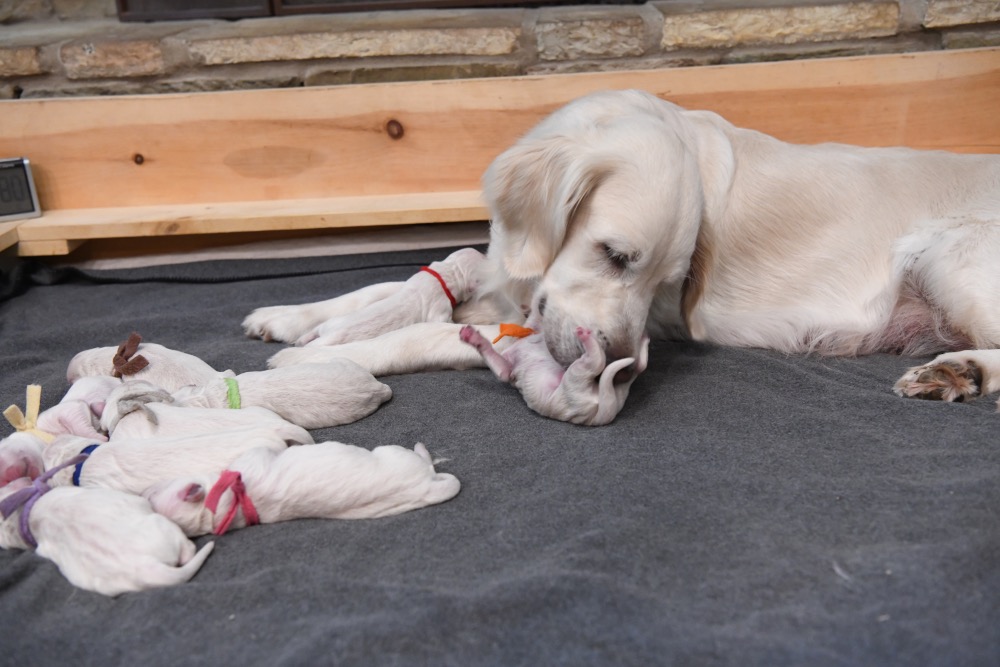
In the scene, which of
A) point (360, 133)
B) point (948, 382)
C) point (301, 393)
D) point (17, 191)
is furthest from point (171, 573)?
point (17, 191)

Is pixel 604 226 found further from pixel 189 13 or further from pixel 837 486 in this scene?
pixel 189 13

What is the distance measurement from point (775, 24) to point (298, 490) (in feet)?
8.06

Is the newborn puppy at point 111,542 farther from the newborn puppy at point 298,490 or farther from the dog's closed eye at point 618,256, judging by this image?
the dog's closed eye at point 618,256

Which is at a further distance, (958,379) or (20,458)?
(958,379)

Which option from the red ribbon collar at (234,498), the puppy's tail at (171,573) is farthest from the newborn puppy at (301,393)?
the puppy's tail at (171,573)

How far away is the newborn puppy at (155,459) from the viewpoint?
4.70 ft

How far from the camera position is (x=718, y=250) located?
2174 mm

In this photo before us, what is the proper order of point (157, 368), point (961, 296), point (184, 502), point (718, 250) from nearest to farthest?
point (184, 502) < point (157, 368) < point (961, 296) < point (718, 250)

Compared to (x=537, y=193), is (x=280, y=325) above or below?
below

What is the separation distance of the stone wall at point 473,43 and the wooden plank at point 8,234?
1.68 feet

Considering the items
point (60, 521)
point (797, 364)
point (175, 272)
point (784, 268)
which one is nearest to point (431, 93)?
point (175, 272)

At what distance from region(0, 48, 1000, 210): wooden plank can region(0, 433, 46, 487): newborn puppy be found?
1783 mm

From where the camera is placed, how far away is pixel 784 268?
7.38ft

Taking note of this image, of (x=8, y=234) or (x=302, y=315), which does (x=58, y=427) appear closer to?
(x=302, y=315)
